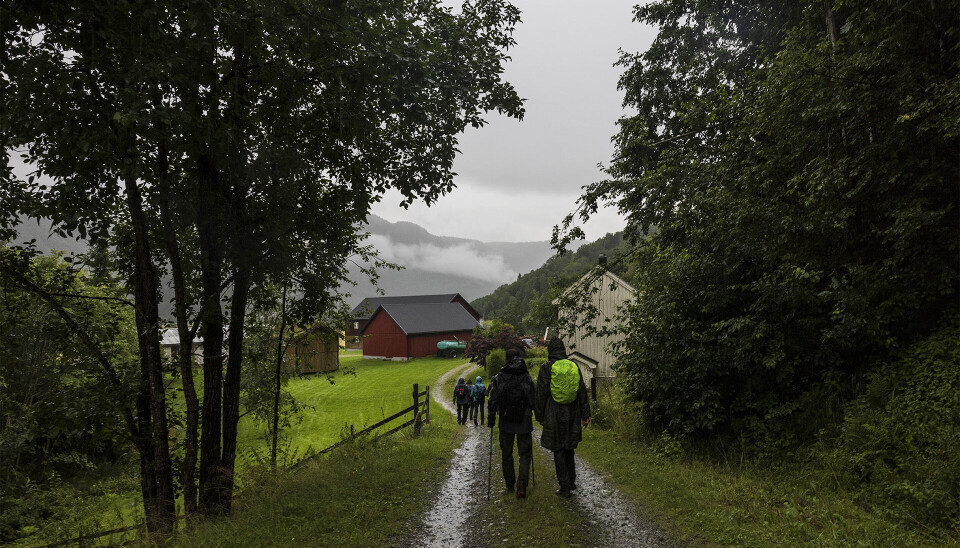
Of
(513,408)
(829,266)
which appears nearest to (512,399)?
(513,408)

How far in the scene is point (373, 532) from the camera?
5660mm

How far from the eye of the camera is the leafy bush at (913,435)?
530 centimetres

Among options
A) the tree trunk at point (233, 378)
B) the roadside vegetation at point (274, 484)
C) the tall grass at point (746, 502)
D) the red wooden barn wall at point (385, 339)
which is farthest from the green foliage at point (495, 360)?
the tree trunk at point (233, 378)

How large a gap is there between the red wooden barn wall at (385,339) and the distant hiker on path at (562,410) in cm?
4449

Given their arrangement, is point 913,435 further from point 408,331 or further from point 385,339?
point 385,339

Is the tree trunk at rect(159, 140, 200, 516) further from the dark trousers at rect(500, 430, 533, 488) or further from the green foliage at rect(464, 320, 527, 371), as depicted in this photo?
the green foliage at rect(464, 320, 527, 371)

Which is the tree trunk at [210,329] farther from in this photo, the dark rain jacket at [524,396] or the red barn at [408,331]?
the red barn at [408,331]

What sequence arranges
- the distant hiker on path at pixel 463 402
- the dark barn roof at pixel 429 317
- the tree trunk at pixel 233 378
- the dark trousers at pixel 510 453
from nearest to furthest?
the dark trousers at pixel 510 453, the tree trunk at pixel 233 378, the distant hiker on path at pixel 463 402, the dark barn roof at pixel 429 317

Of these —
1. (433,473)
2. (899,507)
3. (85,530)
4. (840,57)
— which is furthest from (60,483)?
(840,57)

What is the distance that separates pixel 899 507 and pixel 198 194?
30.1ft

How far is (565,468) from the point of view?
6977mm

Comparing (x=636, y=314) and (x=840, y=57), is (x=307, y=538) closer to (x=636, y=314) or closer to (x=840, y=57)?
(x=636, y=314)

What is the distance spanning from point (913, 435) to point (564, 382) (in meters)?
4.26

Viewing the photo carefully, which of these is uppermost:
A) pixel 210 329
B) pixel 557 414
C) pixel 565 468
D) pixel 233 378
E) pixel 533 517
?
pixel 210 329
